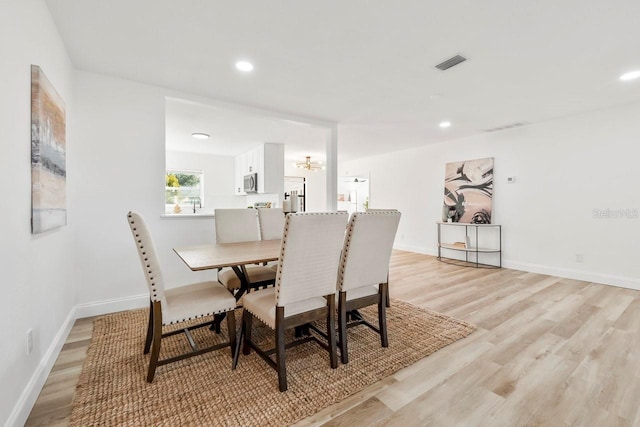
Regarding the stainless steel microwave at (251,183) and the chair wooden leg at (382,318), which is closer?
the chair wooden leg at (382,318)

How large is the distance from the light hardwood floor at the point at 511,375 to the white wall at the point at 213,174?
497 centimetres

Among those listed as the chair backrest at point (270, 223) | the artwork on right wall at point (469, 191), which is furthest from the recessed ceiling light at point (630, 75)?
the chair backrest at point (270, 223)

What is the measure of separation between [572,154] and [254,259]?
480 cm

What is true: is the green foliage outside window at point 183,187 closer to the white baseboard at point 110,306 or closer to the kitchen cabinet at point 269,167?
the kitchen cabinet at point 269,167

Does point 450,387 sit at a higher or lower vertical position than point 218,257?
lower

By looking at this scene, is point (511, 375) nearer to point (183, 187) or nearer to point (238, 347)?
point (238, 347)

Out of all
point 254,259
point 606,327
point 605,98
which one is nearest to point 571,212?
point 605,98

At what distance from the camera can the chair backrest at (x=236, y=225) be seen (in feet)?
10.1

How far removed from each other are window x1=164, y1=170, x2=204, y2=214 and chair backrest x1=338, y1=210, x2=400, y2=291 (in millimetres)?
5862

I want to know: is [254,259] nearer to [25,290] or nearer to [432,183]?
[25,290]

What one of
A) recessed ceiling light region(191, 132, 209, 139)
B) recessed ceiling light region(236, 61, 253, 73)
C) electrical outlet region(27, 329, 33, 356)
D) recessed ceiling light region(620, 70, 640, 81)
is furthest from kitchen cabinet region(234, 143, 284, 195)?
recessed ceiling light region(620, 70, 640, 81)

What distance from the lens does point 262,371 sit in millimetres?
1884

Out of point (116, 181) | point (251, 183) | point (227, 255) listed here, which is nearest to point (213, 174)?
point (251, 183)

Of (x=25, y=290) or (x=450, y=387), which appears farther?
(x=450, y=387)
